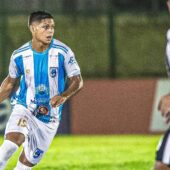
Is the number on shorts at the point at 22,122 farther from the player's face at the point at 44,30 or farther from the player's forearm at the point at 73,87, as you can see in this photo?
the player's face at the point at 44,30

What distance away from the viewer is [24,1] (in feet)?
64.3

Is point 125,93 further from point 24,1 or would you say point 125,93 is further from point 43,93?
point 43,93

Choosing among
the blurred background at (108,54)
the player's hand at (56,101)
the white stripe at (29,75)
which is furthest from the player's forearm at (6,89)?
the blurred background at (108,54)

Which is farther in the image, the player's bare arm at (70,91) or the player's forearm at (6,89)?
the player's forearm at (6,89)

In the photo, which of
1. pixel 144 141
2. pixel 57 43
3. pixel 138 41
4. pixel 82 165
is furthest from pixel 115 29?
pixel 57 43

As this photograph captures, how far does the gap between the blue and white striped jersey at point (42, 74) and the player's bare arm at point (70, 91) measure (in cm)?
6

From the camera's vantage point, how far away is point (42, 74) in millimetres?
9406

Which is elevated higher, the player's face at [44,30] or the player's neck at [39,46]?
the player's face at [44,30]

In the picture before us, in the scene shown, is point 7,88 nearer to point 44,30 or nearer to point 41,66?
point 41,66

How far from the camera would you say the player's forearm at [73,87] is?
9141mm

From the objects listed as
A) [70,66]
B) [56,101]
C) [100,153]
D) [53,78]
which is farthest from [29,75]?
[100,153]

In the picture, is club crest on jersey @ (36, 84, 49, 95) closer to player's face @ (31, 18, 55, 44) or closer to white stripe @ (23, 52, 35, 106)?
white stripe @ (23, 52, 35, 106)

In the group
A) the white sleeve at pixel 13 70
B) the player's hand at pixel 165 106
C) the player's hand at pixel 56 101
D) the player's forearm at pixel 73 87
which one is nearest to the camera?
the player's hand at pixel 165 106

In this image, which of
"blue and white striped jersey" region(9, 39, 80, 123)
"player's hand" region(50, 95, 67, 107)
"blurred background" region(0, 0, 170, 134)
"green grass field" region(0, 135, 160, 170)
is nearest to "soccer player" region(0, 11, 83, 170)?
"blue and white striped jersey" region(9, 39, 80, 123)
